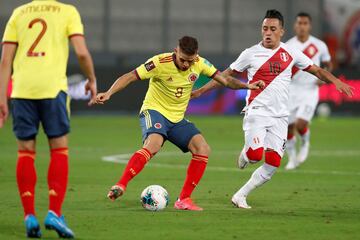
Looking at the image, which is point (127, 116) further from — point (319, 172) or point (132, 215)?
point (132, 215)

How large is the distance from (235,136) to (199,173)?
12.5 metres

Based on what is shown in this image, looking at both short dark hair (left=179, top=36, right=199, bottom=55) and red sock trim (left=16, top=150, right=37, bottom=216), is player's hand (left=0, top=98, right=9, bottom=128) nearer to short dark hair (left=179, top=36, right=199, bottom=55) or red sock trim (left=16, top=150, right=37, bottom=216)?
red sock trim (left=16, top=150, right=37, bottom=216)

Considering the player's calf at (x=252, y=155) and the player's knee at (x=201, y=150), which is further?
the player's calf at (x=252, y=155)

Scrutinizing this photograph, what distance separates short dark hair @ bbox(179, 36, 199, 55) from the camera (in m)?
11.3

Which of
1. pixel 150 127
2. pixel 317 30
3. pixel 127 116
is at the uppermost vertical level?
pixel 150 127

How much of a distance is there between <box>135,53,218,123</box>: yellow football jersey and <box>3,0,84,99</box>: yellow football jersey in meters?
2.79

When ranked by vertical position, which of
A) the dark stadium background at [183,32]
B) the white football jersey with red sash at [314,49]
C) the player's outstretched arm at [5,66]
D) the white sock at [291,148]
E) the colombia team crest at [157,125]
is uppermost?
the player's outstretched arm at [5,66]

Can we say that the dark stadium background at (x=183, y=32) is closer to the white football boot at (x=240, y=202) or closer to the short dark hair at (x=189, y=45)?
the white football boot at (x=240, y=202)

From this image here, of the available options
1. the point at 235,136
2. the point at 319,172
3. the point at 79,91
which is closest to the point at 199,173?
the point at 319,172

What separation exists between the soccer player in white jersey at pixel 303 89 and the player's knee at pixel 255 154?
532 centimetres

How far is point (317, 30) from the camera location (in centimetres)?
3344

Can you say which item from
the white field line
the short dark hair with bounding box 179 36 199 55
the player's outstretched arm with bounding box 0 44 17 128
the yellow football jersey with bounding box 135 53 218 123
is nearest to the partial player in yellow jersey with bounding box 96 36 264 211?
the yellow football jersey with bounding box 135 53 218 123

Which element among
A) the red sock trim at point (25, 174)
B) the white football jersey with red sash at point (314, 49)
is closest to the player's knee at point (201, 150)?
the red sock trim at point (25, 174)

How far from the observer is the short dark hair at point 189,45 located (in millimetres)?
11312
